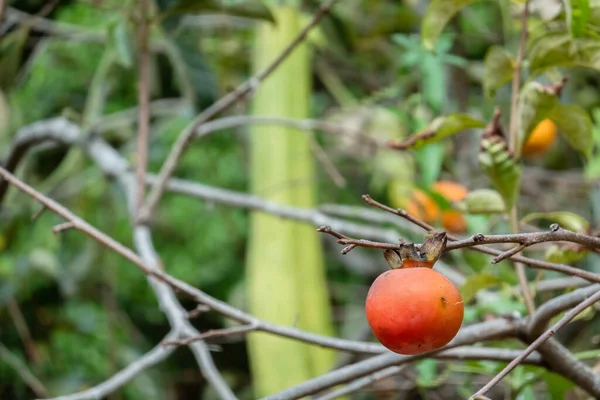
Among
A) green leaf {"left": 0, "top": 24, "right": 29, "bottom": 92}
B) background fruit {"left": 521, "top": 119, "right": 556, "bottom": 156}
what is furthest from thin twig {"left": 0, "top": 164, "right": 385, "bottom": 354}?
background fruit {"left": 521, "top": 119, "right": 556, "bottom": 156}

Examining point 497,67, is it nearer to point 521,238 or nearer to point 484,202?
point 484,202

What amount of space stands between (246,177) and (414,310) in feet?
4.92

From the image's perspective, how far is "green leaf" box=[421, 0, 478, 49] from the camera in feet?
1.96

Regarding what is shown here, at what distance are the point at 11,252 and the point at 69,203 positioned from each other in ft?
0.64

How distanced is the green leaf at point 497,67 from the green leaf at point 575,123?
6 centimetres

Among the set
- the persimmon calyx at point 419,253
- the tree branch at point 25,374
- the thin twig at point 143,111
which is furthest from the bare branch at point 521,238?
the tree branch at point 25,374

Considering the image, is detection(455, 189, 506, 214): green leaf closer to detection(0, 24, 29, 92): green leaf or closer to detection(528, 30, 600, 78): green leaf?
detection(528, 30, 600, 78): green leaf

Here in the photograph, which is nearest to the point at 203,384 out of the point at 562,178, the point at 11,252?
the point at 11,252

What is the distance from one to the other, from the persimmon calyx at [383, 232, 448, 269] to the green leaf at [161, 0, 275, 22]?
21.5 inches

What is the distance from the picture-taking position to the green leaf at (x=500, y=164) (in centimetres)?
55

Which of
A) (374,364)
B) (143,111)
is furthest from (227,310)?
(143,111)

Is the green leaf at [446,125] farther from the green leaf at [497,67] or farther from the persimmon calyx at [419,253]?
the persimmon calyx at [419,253]

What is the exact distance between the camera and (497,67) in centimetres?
61

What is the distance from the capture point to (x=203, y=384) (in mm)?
1810
